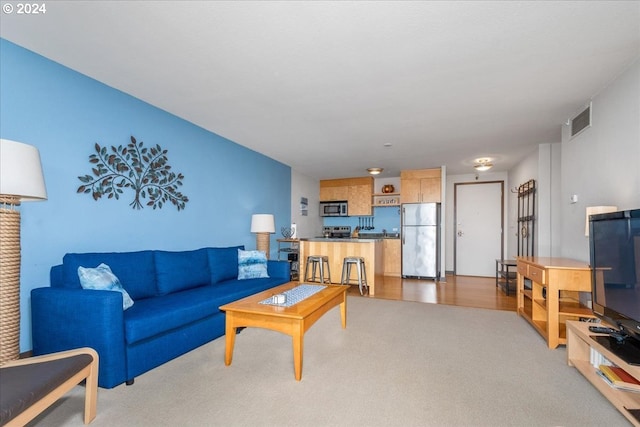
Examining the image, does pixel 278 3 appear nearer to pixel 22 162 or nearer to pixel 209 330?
pixel 22 162

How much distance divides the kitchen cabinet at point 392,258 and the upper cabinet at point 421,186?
3.32 ft

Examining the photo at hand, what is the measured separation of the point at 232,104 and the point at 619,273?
Answer: 354cm

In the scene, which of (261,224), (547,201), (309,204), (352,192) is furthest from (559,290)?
(309,204)

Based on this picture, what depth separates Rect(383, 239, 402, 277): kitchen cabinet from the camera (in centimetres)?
693

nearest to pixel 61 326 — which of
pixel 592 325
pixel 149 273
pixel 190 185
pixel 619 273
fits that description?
pixel 149 273

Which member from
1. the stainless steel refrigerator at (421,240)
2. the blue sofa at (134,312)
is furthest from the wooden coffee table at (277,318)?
the stainless steel refrigerator at (421,240)

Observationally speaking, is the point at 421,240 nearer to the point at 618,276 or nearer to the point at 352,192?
the point at 352,192

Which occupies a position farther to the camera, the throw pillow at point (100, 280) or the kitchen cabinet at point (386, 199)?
the kitchen cabinet at point (386, 199)

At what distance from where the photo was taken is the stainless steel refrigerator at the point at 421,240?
6.56m

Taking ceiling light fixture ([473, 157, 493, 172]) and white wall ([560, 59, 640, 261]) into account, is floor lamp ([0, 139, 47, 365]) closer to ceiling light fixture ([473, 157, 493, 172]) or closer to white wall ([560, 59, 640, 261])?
white wall ([560, 59, 640, 261])

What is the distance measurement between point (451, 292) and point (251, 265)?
11.4 feet

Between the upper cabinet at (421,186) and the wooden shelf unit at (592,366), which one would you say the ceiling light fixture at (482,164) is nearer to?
the upper cabinet at (421,186)

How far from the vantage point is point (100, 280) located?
7.59 ft

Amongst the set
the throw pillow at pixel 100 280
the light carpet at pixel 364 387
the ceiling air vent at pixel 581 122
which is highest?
the ceiling air vent at pixel 581 122
